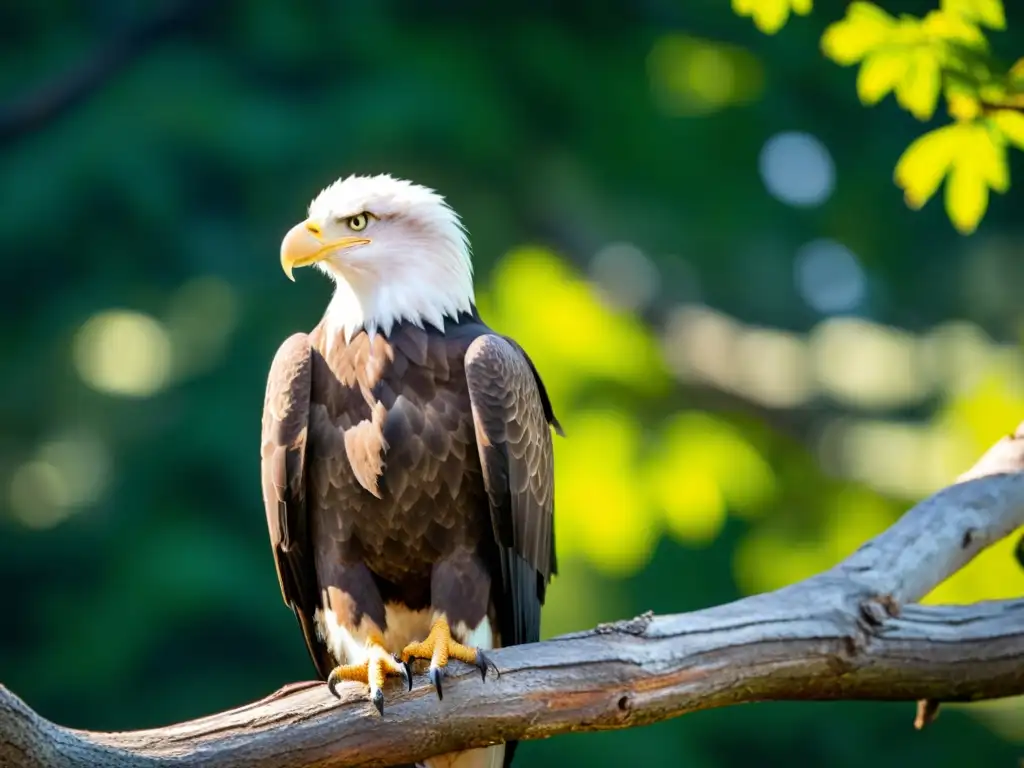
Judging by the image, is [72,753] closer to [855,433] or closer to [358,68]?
[855,433]

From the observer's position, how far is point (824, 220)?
9148 mm

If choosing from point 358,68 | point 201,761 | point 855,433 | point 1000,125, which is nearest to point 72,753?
point 201,761

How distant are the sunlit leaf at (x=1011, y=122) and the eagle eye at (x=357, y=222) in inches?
57.8

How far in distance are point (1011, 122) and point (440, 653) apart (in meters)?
1.73

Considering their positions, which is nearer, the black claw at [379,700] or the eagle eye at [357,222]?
the black claw at [379,700]

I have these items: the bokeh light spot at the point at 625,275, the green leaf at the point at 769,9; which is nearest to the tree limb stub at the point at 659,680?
the green leaf at the point at 769,9

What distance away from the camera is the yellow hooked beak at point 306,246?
3.46m

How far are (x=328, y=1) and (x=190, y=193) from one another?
1.47 meters

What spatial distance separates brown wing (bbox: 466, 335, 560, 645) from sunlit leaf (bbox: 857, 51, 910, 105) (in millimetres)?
1007

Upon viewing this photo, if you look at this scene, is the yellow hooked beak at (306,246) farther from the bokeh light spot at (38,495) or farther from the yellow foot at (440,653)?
the bokeh light spot at (38,495)

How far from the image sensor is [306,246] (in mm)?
3475

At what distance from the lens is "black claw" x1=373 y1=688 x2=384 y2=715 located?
9.71 feet

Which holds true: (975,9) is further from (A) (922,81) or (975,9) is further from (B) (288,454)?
(B) (288,454)

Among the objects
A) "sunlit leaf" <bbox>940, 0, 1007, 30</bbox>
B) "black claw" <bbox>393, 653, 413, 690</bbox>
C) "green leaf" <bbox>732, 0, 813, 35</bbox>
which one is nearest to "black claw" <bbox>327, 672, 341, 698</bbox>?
"black claw" <bbox>393, 653, 413, 690</bbox>
